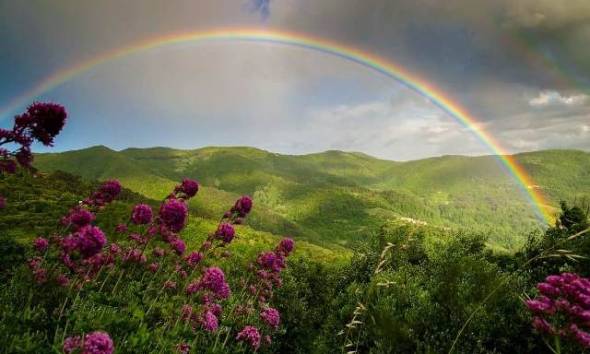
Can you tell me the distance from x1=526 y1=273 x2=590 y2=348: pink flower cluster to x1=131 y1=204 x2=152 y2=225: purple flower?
6.71 m

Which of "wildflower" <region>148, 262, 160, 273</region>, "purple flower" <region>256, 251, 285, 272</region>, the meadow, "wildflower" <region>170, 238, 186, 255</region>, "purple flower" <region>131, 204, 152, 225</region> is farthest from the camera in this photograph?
"wildflower" <region>148, 262, 160, 273</region>

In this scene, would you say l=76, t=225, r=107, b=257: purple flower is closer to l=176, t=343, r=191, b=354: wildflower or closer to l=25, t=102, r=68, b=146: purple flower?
l=25, t=102, r=68, b=146: purple flower

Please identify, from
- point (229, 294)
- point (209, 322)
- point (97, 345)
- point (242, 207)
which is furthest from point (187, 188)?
point (97, 345)

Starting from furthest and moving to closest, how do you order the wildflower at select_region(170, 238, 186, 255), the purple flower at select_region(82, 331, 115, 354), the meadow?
the wildflower at select_region(170, 238, 186, 255) < the meadow < the purple flower at select_region(82, 331, 115, 354)

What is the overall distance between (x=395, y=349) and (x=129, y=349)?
27.0 ft

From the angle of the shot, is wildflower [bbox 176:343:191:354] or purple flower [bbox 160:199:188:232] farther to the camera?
purple flower [bbox 160:199:188:232]

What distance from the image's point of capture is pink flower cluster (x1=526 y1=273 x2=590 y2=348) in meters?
4.37

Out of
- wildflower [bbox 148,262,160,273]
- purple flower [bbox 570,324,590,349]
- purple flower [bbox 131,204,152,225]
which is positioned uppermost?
purple flower [bbox 131,204,152,225]

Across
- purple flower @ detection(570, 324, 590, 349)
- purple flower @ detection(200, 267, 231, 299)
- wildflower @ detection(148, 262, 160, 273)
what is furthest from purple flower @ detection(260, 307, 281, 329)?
purple flower @ detection(570, 324, 590, 349)

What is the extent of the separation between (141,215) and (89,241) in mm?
2087

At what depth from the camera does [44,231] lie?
34.0 meters

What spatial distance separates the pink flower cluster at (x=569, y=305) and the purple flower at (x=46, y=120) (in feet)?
21.8

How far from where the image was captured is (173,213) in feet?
24.3

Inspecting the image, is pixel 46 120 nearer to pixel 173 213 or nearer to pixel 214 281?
pixel 173 213
